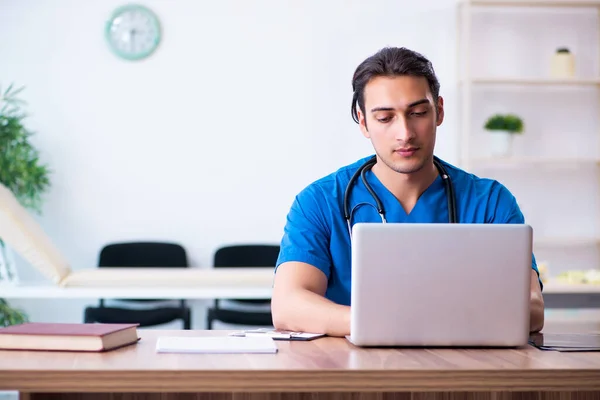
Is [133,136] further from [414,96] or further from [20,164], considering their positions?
[414,96]

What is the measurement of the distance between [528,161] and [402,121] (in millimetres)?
2985

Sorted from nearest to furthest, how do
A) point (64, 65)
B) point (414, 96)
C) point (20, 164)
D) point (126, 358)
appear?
1. point (126, 358)
2. point (414, 96)
3. point (20, 164)
4. point (64, 65)

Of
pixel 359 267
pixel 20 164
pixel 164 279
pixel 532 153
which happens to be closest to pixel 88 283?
pixel 164 279

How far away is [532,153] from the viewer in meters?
4.98

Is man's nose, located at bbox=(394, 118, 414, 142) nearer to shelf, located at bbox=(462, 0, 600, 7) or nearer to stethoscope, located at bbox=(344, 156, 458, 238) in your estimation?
stethoscope, located at bbox=(344, 156, 458, 238)

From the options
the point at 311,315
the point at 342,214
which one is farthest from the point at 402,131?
the point at 311,315

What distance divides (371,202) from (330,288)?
25cm

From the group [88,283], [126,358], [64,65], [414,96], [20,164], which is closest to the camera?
[126,358]

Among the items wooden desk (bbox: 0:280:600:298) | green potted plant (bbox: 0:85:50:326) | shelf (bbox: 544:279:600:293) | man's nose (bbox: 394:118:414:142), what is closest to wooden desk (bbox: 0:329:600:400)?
man's nose (bbox: 394:118:414:142)

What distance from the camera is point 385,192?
2168mm

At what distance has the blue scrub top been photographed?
6.93 ft

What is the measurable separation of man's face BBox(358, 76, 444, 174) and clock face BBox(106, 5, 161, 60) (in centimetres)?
299

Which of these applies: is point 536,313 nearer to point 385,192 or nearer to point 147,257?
point 385,192

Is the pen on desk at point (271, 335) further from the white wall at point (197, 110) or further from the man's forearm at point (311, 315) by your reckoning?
the white wall at point (197, 110)
